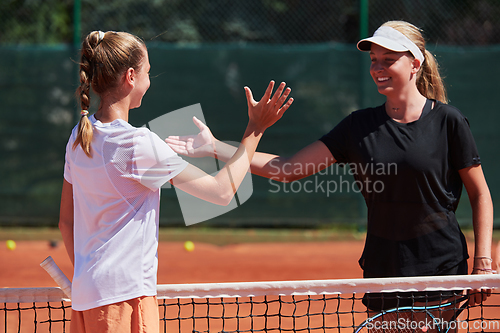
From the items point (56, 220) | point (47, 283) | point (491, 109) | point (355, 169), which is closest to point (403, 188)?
point (355, 169)

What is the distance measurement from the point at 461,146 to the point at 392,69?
44cm

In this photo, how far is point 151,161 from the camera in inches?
61.4

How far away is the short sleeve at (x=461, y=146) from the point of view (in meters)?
2.03

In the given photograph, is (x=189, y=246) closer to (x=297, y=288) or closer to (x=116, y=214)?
(x=297, y=288)

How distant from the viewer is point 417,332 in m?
2.04

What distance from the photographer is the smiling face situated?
2.16 meters

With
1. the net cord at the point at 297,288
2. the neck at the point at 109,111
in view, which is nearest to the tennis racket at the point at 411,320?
the net cord at the point at 297,288

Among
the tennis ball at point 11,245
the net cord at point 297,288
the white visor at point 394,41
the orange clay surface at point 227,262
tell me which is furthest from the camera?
the tennis ball at point 11,245

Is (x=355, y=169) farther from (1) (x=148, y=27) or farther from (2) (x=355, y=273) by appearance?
(1) (x=148, y=27)

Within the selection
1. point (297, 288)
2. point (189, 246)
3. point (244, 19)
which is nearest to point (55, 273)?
point (297, 288)

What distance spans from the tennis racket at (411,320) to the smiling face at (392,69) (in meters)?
0.94

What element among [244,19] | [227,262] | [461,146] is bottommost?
[227,262]

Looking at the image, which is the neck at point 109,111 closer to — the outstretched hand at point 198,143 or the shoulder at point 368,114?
the outstretched hand at point 198,143

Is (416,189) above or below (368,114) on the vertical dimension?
below
